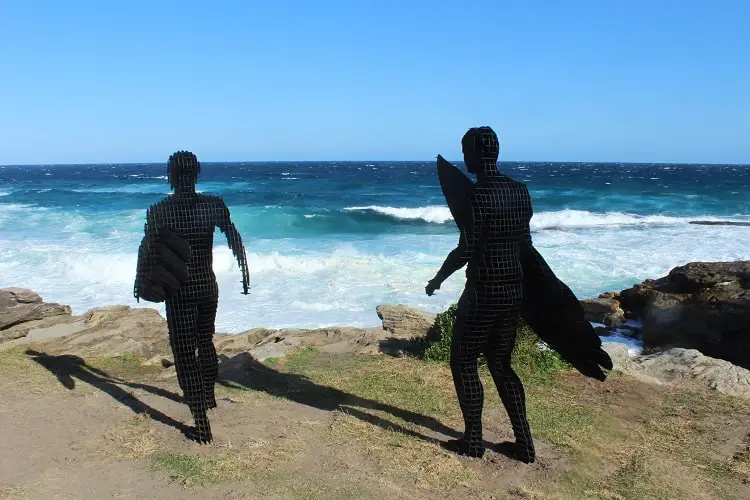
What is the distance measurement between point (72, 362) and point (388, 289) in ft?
30.6

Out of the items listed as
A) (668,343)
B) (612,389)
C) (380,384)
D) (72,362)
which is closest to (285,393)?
(380,384)

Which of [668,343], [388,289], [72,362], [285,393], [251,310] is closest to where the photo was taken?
[285,393]

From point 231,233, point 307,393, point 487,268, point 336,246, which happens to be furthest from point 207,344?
point 336,246

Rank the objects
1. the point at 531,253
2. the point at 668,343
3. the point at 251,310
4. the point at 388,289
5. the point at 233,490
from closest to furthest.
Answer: the point at 233,490 → the point at 531,253 → the point at 668,343 → the point at 251,310 → the point at 388,289

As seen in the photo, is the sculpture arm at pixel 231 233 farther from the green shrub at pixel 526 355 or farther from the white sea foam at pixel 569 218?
the white sea foam at pixel 569 218

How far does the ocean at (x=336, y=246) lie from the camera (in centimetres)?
1561

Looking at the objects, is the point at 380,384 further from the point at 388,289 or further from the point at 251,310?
the point at 388,289

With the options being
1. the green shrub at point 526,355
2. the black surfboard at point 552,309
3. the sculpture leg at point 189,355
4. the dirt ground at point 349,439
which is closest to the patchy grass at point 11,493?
the dirt ground at point 349,439

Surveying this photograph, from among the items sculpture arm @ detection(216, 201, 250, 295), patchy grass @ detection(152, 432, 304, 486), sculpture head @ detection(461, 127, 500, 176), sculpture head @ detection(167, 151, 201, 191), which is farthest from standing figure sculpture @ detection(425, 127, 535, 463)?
sculpture head @ detection(167, 151, 201, 191)

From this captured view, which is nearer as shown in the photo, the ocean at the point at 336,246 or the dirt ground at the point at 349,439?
the dirt ground at the point at 349,439

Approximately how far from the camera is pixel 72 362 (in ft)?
26.6

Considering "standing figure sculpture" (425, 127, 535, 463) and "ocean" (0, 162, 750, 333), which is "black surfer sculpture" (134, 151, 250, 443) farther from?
"ocean" (0, 162, 750, 333)

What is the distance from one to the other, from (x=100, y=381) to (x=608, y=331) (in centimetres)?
1006

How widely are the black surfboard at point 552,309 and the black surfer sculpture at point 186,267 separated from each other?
2009 mm
